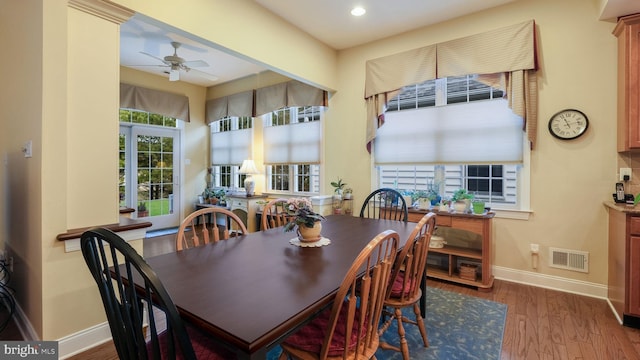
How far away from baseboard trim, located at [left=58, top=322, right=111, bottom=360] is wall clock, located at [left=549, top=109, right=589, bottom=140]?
13.7ft

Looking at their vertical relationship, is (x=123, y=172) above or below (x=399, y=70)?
below

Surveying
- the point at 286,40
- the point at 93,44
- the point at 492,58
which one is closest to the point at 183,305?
the point at 93,44

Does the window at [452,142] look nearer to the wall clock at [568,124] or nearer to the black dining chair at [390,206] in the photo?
the wall clock at [568,124]

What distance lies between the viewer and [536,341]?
83.7 inches

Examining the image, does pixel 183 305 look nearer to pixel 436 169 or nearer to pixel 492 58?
pixel 436 169

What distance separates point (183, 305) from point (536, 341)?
236 cm

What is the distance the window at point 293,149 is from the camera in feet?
16.1

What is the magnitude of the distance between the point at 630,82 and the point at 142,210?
6.87 metres

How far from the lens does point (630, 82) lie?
2482 millimetres

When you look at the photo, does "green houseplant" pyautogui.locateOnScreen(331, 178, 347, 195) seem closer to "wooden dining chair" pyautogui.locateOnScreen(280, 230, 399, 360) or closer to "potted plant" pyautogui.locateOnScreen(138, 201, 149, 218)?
"wooden dining chair" pyautogui.locateOnScreen(280, 230, 399, 360)

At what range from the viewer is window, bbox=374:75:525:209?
325cm

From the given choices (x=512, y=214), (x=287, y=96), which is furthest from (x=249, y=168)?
(x=512, y=214)

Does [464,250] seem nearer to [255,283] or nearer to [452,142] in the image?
[452,142]

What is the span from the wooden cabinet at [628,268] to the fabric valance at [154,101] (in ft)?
21.0
